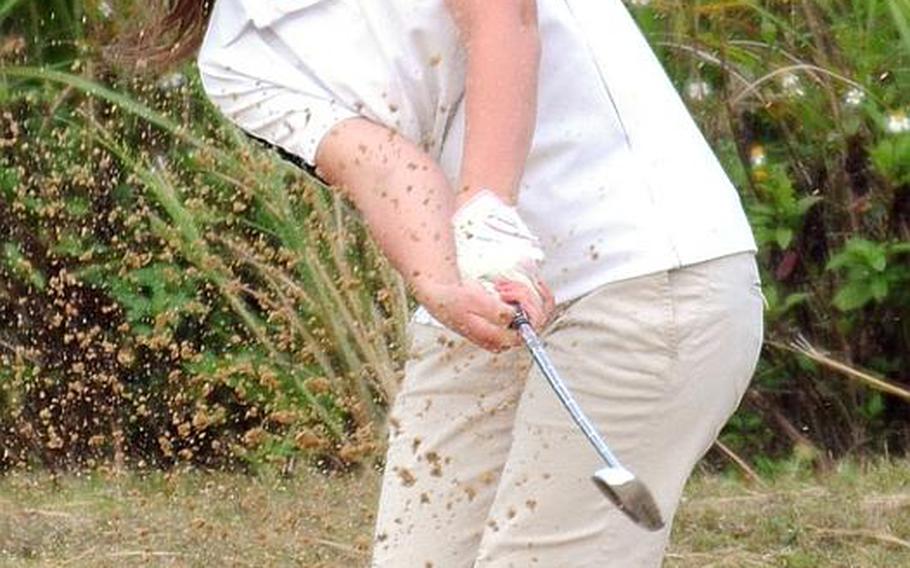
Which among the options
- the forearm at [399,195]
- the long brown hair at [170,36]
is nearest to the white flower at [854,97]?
the long brown hair at [170,36]

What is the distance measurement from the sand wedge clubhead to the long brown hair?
2.49 feet

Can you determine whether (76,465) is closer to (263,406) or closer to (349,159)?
(263,406)

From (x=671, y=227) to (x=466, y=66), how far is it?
0.92 feet

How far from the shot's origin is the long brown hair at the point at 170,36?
119 inches

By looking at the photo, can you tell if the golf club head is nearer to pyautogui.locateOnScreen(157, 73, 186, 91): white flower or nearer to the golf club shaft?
the golf club shaft

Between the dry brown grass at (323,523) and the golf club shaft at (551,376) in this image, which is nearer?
the golf club shaft at (551,376)

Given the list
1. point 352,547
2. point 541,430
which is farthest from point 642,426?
point 352,547

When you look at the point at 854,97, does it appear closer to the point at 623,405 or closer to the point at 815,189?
the point at 815,189

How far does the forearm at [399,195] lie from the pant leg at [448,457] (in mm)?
333

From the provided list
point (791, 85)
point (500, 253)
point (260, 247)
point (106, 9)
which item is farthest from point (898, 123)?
point (500, 253)

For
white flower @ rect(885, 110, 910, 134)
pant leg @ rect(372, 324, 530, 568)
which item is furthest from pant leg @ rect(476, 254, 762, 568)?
white flower @ rect(885, 110, 910, 134)

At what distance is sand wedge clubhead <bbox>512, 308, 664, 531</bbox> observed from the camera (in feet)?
7.89

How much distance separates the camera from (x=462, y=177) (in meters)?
2.55

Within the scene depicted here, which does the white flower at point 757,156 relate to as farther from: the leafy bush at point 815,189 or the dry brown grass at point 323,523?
the dry brown grass at point 323,523
